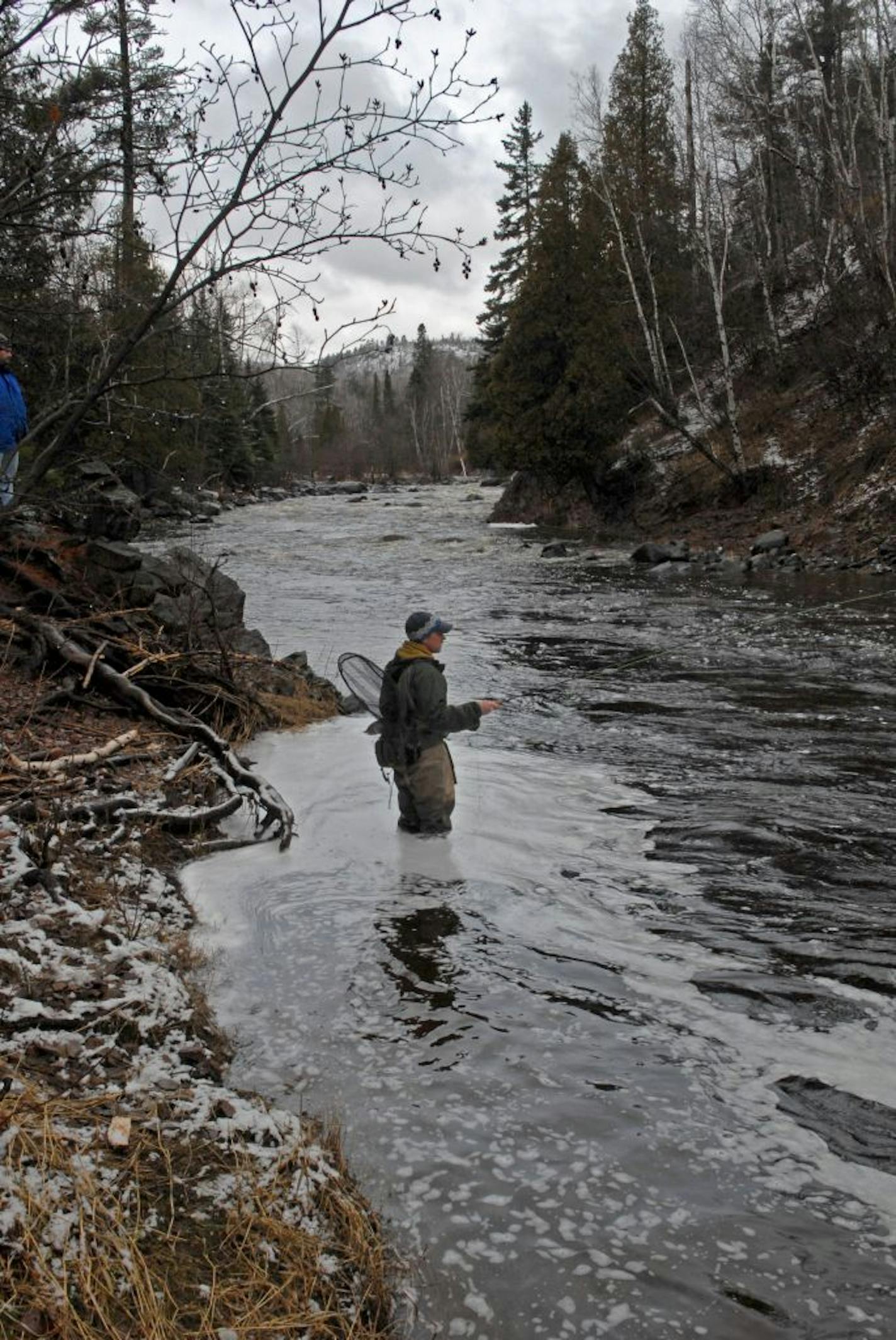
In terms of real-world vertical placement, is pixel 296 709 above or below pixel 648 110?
below

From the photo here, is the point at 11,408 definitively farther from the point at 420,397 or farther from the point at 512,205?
the point at 420,397

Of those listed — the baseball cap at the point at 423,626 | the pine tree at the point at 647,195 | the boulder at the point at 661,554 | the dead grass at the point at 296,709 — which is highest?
the pine tree at the point at 647,195

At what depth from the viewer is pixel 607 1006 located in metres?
4.34

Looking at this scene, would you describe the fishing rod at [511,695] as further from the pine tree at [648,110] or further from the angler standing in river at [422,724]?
the pine tree at [648,110]

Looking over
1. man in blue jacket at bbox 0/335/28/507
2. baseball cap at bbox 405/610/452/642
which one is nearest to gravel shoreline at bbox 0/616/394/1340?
baseball cap at bbox 405/610/452/642

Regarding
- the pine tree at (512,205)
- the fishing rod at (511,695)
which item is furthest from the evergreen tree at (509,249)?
the fishing rod at (511,695)

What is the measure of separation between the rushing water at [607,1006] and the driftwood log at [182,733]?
285 millimetres

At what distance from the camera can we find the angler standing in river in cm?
617

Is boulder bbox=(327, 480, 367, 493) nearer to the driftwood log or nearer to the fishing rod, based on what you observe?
the fishing rod

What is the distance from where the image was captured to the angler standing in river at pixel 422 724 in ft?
20.2

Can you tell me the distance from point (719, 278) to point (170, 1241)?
30878 millimetres

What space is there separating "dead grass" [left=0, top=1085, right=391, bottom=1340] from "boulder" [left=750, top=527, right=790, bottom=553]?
812 inches

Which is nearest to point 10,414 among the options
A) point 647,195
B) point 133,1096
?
point 133,1096

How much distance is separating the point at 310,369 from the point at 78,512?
5.30 ft
